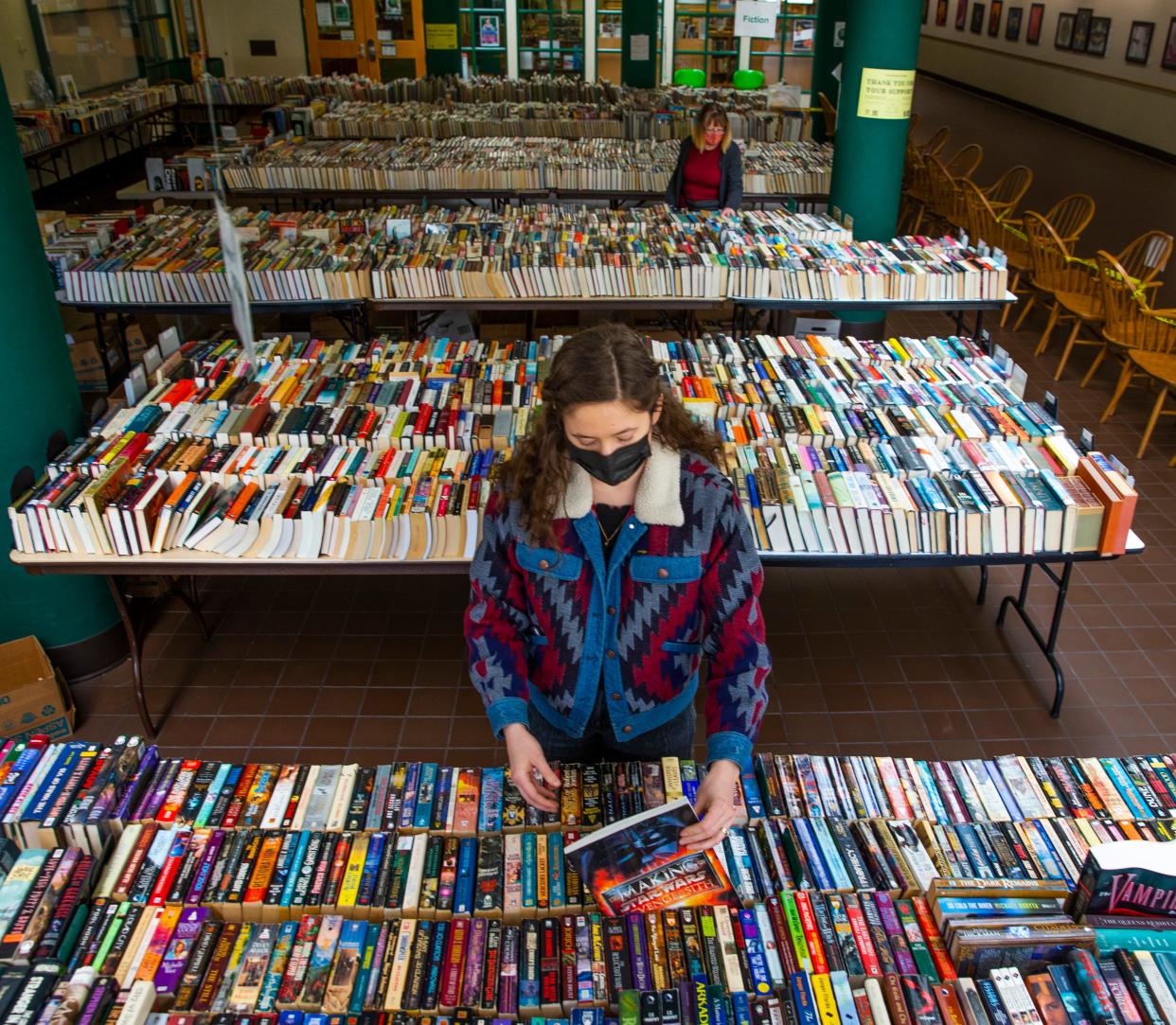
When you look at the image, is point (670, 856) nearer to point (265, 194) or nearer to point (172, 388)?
point (172, 388)

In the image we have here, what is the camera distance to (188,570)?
3949 millimetres

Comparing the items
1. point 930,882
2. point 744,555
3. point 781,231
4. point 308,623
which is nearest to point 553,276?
point 781,231

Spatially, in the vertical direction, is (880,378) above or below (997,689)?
above

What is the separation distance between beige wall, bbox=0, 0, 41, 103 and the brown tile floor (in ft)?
36.3

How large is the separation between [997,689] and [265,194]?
8.20 m

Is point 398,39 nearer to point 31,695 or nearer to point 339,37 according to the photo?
point 339,37

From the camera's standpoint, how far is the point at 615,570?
2.25m

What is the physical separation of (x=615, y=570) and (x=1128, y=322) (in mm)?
6169

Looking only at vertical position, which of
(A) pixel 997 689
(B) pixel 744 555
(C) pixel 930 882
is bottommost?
(A) pixel 997 689

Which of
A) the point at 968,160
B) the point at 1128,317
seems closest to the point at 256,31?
the point at 968,160

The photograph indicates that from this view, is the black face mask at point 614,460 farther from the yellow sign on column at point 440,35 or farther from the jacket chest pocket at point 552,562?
the yellow sign on column at point 440,35

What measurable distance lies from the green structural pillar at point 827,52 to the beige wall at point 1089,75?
495 centimetres

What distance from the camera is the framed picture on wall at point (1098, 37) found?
16234 millimetres

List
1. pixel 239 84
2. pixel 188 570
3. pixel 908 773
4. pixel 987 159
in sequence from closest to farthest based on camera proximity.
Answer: pixel 908 773, pixel 188 570, pixel 987 159, pixel 239 84
